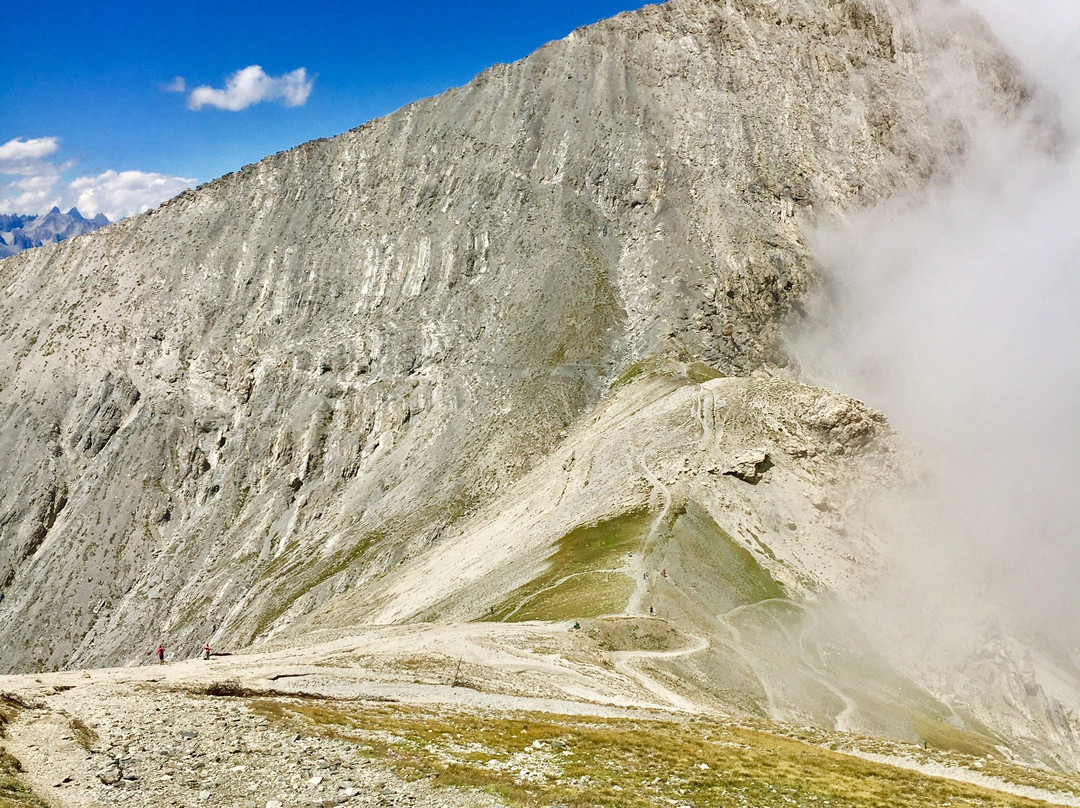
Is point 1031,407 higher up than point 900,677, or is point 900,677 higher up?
point 1031,407

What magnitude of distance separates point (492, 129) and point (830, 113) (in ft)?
230

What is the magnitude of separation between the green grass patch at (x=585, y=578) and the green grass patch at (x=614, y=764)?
24.8m

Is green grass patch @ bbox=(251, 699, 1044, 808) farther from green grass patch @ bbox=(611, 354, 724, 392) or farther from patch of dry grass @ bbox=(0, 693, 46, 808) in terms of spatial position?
green grass patch @ bbox=(611, 354, 724, 392)

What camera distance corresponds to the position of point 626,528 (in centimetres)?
6650

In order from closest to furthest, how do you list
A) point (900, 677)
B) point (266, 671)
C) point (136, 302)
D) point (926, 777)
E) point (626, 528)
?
point (926, 777) → point (266, 671) → point (900, 677) → point (626, 528) → point (136, 302)

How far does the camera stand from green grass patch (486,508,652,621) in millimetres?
54188

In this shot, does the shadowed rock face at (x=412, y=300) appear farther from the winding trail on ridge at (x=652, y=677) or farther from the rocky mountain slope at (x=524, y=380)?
the winding trail on ridge at (x=652, y=677)

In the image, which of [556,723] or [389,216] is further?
[389,216]

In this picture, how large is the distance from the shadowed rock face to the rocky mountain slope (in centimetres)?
60

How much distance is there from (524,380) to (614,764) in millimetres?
90578

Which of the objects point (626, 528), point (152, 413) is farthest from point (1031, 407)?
point (152, 413)

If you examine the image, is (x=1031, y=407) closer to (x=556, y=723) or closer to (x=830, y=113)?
(x=830, y=113)

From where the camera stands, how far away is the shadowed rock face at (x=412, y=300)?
10019 centimetres

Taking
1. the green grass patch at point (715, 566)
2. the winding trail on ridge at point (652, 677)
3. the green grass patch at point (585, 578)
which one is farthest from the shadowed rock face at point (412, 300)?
the winding trail on ridge at point (652, 677)
